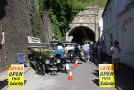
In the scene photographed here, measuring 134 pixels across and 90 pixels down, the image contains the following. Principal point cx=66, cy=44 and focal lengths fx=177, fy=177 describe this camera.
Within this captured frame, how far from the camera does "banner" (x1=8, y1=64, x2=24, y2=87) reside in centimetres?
696

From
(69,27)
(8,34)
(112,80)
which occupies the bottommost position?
(112,80)

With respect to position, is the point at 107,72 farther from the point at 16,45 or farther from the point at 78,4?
the point at 78,4

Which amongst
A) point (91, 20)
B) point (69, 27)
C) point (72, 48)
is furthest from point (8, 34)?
point (91, 20)

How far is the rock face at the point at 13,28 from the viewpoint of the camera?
37.1ft

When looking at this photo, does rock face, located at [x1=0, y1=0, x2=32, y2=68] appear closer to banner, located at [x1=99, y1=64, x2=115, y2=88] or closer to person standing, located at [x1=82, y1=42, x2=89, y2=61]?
person standing, located at [x1=82, y1=42, x2=89, y2=61]

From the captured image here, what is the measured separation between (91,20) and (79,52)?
59.7 feet

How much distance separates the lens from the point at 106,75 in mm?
6859

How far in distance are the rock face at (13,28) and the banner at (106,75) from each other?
6.37 m

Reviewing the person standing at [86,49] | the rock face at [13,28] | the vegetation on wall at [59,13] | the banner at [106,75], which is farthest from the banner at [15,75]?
the vegetation on wall at [59,13]

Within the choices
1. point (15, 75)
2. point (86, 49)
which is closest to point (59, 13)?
point (86, 49)

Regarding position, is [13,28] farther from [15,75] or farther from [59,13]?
[59,13]

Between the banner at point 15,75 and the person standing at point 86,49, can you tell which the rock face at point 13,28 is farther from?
the person standing at point 86,49

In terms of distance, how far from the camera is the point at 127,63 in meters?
12.1

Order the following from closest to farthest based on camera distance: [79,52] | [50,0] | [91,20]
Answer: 1. [79,52]
2. [50,0]
3. [91,20]
